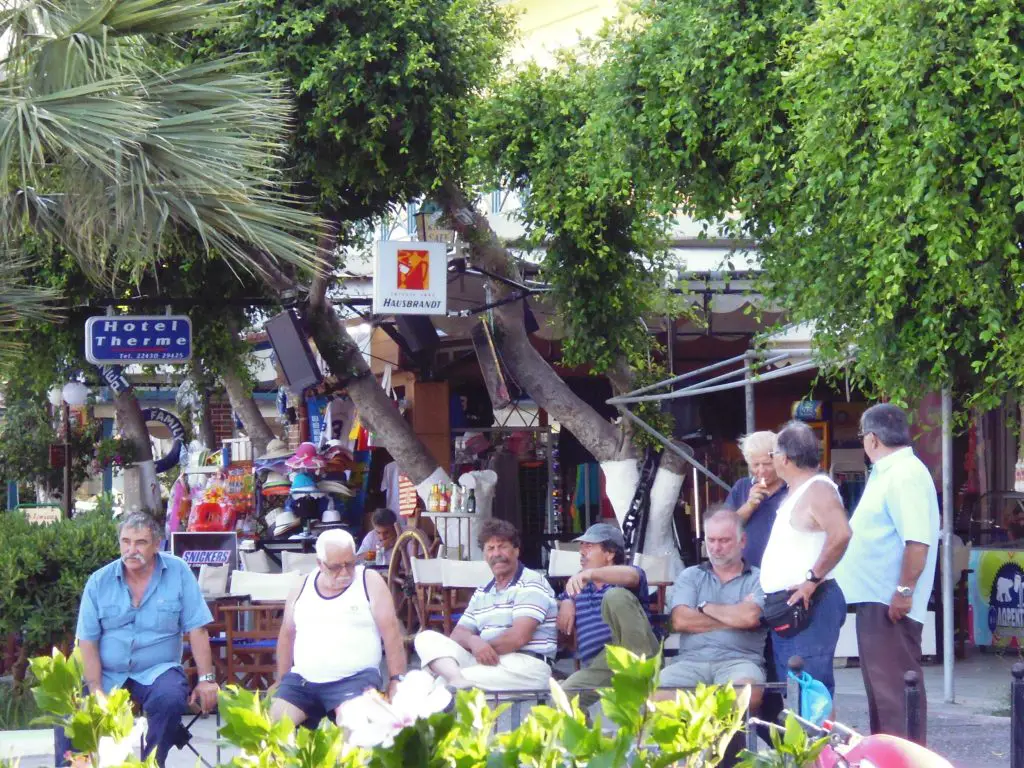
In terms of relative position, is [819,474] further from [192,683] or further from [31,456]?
[31,456]

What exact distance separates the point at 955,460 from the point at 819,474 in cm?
882

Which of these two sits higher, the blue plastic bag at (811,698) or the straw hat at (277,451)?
the straw hat at (277,451)

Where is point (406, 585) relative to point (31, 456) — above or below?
below

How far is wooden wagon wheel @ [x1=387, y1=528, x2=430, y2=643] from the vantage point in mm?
11078

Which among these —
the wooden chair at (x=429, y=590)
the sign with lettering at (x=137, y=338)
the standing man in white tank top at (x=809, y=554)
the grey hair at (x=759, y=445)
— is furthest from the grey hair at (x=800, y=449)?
the sign with lettering at (x=137, y=338)

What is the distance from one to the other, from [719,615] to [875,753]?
2.60 meters

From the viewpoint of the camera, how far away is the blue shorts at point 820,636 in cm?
579

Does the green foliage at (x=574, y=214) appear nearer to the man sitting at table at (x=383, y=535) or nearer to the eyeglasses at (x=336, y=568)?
the man sitting at table at (x=383, y=535)

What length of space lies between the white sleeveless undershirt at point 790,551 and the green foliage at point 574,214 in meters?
4.39

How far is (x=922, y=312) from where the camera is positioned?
7.46m

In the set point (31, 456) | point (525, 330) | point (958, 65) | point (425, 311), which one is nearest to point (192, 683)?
point (425, 311)

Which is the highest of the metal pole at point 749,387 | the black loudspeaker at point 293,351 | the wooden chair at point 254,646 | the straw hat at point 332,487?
the black loudspeaker at point 293,351

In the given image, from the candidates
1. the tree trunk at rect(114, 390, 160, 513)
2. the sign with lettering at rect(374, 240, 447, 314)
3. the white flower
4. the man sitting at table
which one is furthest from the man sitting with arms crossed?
the tree trunk at rect(114, 390, 160, 513)

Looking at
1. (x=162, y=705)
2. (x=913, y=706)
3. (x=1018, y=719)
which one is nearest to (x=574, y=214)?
(x=162, y=705)
